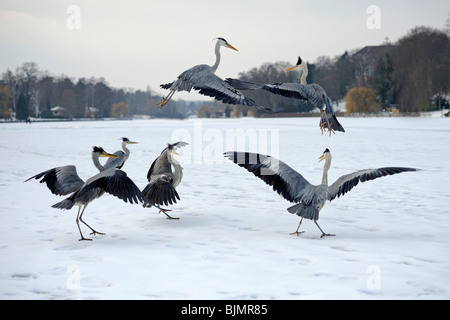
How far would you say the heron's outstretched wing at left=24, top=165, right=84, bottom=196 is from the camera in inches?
252

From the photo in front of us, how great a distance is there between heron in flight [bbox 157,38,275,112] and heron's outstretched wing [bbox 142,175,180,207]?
2.60 metres

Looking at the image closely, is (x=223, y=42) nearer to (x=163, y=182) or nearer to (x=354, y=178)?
(x=354, y=178)

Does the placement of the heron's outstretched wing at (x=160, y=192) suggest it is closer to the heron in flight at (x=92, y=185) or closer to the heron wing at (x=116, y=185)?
the heron in flight at (x=92, y=185)

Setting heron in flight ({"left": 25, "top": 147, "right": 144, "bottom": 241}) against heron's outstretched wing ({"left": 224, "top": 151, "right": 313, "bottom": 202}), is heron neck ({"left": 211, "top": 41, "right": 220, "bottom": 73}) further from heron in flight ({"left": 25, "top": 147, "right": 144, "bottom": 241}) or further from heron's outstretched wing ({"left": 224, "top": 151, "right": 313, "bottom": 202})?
heron in flight ({"left": 25, "top": 147, "right": 144, "bottom": 241})

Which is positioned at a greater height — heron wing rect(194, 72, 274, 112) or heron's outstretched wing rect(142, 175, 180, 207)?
heron wing rect(194, 72, 274, 112)

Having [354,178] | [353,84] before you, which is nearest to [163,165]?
[354,178]

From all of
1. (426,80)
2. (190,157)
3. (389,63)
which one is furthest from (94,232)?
(389,63)

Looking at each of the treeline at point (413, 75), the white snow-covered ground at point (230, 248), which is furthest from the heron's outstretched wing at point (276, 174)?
the treeline at point (413, 75)

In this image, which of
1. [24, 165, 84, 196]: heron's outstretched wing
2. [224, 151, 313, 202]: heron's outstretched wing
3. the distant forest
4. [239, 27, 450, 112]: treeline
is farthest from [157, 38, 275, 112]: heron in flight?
[239, 27, 450, 112]: treeline

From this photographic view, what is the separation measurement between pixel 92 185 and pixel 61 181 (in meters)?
0.97

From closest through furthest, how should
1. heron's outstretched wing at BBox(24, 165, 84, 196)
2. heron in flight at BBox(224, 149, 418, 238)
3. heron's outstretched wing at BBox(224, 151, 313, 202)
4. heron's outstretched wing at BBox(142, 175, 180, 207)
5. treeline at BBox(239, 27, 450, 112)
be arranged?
heron in flight at BBox(224, 149, 418, 238)
heron's outstretched wing at BBox(224, 151, 313, 202)
heron's outstretched wing at BBox(24, 165, 84, 196)
heron's outstretched wing at BBox(142, 175, 180, 207)
treeline at BBox(239, 27, 450, 112)

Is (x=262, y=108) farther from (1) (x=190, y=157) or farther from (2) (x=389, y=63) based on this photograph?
(2) (x=389, y=63)

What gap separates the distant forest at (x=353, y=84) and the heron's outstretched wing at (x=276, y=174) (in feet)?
100

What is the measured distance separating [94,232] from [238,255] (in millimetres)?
2144
